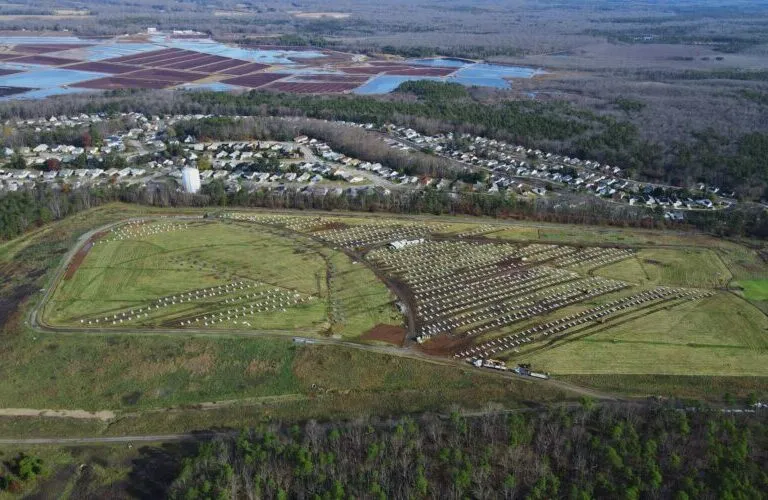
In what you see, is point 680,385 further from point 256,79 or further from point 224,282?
point 256,79

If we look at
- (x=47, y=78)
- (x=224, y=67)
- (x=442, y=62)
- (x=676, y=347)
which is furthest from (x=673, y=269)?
(x=47, y=78)

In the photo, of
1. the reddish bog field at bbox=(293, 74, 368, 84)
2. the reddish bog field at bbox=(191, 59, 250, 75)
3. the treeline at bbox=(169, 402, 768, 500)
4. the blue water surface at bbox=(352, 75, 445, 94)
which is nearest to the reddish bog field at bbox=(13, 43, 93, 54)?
the reddish bog field at bbox=(191, 59, 250, 75)

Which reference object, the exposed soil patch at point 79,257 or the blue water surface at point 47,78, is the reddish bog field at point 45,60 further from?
the exposed soil patch at point 79,257

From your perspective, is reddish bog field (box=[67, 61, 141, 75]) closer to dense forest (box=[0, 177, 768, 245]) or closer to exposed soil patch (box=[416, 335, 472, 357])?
dense forest (box=[0, 177, 768, 245])

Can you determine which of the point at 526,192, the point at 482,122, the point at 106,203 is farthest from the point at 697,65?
the point at 106,203

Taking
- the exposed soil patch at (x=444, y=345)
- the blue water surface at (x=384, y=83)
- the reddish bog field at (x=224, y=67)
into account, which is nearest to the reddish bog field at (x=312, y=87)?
the blue water surface at (x=384, y=83)

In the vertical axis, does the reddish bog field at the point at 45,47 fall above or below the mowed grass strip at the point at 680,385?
above
